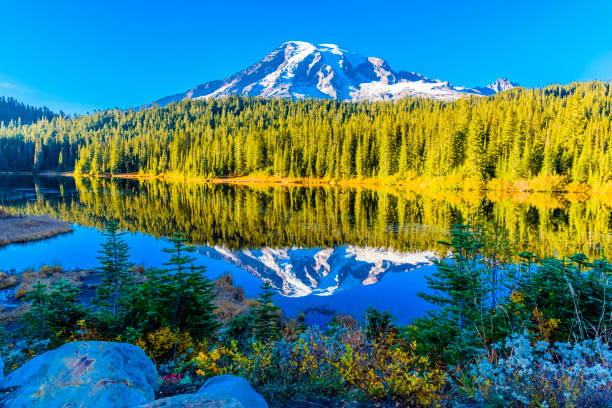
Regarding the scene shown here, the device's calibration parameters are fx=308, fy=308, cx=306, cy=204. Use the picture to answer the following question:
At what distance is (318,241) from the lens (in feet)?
82.4

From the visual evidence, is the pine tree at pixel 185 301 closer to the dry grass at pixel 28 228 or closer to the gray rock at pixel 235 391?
the gray rock at pixel 235 391

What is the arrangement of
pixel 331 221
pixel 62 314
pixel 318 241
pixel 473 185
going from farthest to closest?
1. pixel 473 185
2. pixel 331 221
3. pixel 318 241
4. pixel 62 314

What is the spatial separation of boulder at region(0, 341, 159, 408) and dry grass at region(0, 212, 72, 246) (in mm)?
29314

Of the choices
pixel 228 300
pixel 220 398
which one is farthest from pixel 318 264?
pixel 220 398

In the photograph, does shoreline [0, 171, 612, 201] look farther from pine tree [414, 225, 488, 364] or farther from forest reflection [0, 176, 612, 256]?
→ pine tree [414, 225, 488, 364]

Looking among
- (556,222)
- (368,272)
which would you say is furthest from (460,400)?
(556,222)

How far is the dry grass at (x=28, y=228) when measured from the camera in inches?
1038

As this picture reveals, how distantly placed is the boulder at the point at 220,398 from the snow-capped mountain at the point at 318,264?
1215cm

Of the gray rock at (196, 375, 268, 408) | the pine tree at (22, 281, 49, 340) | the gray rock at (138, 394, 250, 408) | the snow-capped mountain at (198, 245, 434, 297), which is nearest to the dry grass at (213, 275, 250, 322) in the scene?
the snow-capped mountain at (198, 245, 434, 297)

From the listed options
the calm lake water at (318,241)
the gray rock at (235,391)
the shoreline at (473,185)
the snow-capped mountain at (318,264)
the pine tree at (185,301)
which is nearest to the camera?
the gray rock at (235,391)

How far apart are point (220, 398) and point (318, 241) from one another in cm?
2224

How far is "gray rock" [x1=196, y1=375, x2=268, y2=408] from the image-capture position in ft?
10.4

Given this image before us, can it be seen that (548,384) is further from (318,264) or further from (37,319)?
(318,264)

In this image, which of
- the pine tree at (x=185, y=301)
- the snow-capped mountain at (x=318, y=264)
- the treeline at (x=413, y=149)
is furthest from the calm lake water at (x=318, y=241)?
the treeline at (x=413, y=149)
